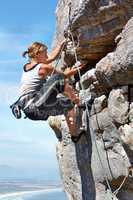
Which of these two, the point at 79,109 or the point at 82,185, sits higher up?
the point at 79,109

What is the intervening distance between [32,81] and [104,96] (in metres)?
1.50

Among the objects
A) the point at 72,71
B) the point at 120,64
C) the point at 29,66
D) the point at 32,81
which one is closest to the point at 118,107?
the point at 120,64

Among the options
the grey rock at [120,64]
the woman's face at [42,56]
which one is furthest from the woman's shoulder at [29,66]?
the grey rock at [120,64]

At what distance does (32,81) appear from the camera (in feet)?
34.9

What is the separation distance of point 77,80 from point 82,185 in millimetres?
2373

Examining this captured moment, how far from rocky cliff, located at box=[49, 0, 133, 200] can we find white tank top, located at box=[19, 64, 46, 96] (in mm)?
1080

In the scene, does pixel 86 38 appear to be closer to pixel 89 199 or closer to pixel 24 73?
pixel 24 73

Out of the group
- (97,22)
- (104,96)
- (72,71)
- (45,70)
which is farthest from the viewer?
(72,71)

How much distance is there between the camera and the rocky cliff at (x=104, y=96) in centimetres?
988

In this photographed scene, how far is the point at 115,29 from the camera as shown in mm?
10344

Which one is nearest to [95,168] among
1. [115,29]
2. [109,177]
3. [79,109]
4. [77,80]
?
[109,177]

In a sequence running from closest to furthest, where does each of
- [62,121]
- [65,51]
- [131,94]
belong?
[131,94] → [65,51] → [62,121]

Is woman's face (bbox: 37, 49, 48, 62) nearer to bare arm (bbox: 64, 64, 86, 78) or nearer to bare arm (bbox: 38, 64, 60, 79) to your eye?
bare arm (bbox: 38, 64, 60, 79)

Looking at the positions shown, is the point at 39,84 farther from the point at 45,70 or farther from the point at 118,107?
the point at 118,107
